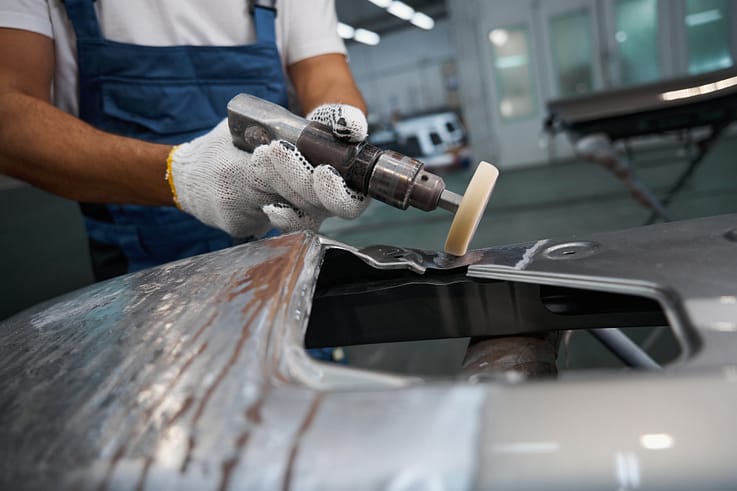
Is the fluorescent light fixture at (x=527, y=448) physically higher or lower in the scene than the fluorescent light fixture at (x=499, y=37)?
lower

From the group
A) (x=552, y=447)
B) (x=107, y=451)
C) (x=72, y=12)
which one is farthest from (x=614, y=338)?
(x=72, y=12)

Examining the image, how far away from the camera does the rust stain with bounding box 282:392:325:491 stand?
26 cm

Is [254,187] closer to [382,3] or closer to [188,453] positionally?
[188,453]

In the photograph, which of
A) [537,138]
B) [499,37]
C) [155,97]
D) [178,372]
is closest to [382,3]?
[499,37]

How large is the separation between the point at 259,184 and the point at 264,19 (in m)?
0.51

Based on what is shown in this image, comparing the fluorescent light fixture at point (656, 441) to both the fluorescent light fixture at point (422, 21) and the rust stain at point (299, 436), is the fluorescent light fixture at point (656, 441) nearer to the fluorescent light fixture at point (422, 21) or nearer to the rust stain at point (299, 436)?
Answer: the rust stain at point (299, 436)

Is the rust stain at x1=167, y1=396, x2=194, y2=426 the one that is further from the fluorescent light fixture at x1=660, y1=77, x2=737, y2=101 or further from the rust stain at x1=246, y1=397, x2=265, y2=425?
the fluorescent light fixture at x1=660, y1=77, x2=737, y2=101

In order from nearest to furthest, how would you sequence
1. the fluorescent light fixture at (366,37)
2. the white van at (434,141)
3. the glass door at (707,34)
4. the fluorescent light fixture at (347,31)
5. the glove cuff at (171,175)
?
the glove cuff at (171,175) < the glass door at (707,34) < the white van at (434,141) < the fluorescent light fixture at (347,31) < the fluorescent light fixture at (366,37)

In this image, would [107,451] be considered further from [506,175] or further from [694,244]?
[506,175]

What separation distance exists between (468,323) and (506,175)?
5.91m

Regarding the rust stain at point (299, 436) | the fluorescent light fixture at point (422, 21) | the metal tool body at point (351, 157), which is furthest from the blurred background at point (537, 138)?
the rust stain at point (299, 436)

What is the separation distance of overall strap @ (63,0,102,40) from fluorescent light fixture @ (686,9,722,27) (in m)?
6.13

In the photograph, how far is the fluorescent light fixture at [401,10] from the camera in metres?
8.31

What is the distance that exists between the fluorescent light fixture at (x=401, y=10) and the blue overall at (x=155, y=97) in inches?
312
